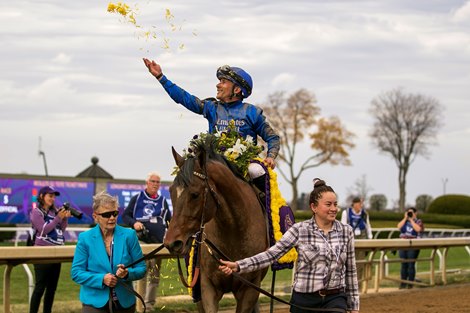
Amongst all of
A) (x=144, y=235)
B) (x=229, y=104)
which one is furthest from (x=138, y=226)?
(x=229, y=104)

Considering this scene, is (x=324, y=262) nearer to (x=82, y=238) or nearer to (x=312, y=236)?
(x=312, y=236)

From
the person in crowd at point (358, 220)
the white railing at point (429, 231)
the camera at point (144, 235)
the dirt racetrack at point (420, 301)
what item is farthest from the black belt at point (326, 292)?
the white railing at point (429, 231)

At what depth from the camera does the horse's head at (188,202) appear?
5348 mm

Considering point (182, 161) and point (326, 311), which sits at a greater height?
point (182, 161)

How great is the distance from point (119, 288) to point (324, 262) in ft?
4.19

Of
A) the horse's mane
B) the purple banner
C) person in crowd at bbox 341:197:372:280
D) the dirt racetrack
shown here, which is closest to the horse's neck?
the horse's mane

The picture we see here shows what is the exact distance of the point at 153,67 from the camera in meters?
6.80

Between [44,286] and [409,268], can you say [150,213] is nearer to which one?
[44,286]

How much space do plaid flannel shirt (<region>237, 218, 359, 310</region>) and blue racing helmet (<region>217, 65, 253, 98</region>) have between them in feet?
6.51

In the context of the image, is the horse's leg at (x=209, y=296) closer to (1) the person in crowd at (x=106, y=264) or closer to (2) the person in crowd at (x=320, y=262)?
(1) the person in crowd at (x=106, y=264)

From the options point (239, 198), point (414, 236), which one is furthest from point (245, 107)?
point (414, 236)

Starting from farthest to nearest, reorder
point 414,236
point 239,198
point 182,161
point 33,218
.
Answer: point 414,236
point 33,218
point 239,198
point 182,161

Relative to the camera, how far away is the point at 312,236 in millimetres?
5148

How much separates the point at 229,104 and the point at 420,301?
21.2 feet
